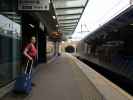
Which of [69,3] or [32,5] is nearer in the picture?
[32,5]

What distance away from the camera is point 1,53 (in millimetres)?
10711

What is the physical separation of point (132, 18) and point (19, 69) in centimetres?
514

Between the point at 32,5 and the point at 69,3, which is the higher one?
the point at 69,3

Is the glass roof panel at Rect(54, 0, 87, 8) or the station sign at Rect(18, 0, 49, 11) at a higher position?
the glass roof panel at Rect(54, 0, 87, 8)

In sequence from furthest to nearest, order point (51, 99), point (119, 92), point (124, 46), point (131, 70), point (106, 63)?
point (106, 63) < point (124, 46) < point (131, 70) < point (119, 92) < point (51, 99)

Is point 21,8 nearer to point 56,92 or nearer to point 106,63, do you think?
A: point 56,92

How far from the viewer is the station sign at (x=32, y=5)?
1273 centimetres

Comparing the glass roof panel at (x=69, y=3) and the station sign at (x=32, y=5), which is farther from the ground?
the glass roof panel at (x=69, y=3)

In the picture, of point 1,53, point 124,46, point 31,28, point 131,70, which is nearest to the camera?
point 1,53

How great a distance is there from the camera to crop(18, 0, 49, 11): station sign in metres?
12.7

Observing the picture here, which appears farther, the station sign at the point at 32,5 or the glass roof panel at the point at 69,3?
the glass roof panel at the point at 69,3

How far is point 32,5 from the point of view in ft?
42.2

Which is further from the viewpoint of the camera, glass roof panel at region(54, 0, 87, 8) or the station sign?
glass roof panel at region(54, 0, 87, 8)

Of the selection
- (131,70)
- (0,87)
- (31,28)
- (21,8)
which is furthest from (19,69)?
(31,28)
